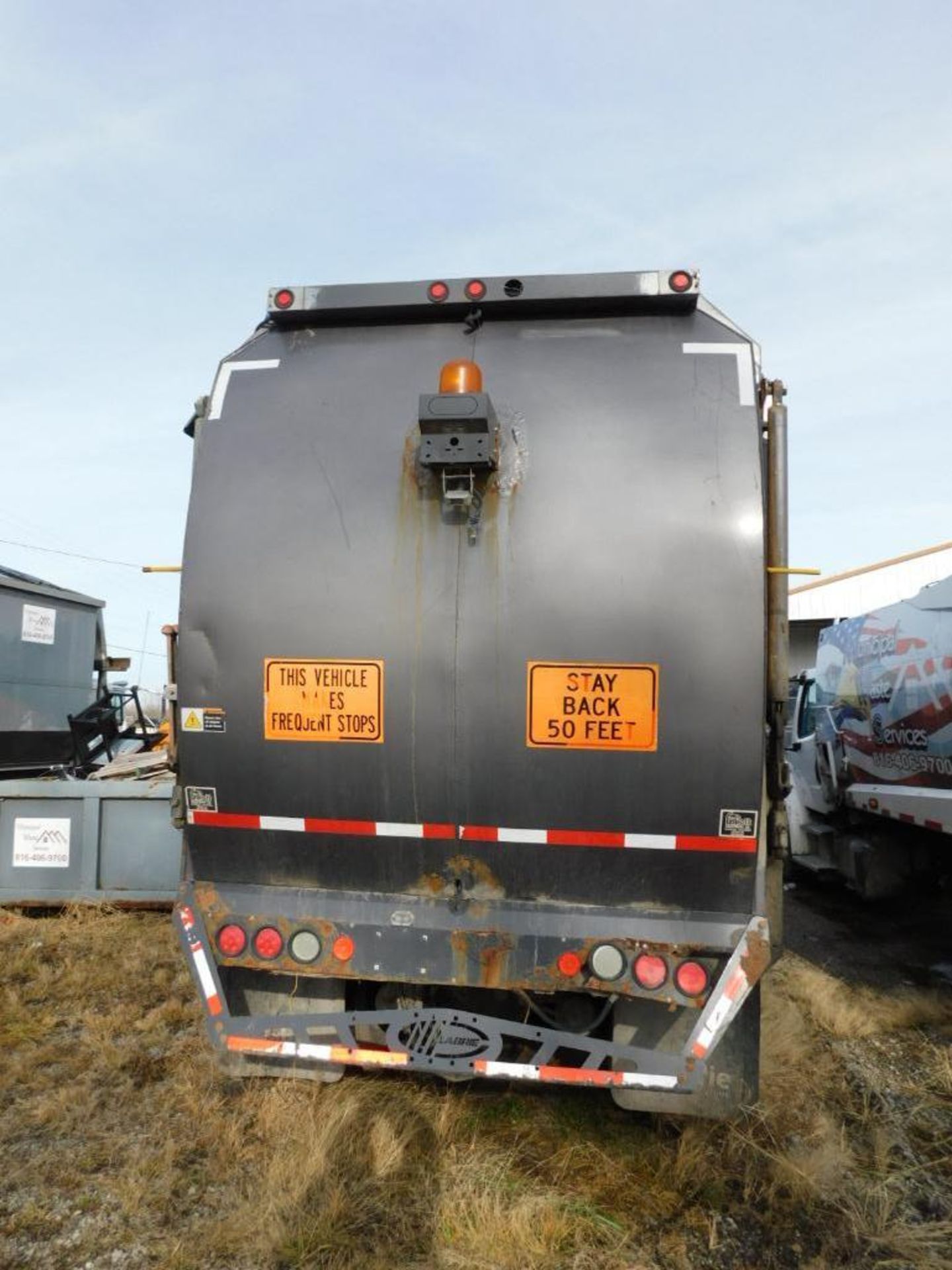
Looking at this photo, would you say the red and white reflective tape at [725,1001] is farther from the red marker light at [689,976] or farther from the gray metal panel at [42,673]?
the gray metal panel at [42,673]

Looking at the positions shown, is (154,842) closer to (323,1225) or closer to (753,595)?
(323,1225)

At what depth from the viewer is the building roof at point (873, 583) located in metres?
25.3

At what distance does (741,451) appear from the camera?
9.70 ft

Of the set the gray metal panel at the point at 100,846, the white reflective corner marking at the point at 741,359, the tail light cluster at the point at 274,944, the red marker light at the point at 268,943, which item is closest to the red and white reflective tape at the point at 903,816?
the white reflective corner marking at the point at 741,359

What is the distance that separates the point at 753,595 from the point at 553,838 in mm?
1025

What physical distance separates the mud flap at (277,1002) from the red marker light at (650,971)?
1.14m

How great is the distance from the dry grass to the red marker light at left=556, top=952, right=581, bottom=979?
2.49 ft

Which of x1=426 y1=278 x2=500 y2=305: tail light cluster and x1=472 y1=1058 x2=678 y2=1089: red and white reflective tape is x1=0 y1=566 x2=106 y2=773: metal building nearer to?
x1=426 y1=278 x2=500 y2=305: tail light cluster

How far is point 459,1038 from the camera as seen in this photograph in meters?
3.04

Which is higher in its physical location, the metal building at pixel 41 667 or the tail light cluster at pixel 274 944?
the metal building at pixel 41 667

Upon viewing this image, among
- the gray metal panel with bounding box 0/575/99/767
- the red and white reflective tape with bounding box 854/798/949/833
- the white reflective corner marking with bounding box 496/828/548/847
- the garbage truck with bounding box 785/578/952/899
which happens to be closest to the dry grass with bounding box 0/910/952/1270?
the white reflective corner marking with bounding box 496/828/548/847

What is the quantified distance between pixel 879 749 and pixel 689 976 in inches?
192

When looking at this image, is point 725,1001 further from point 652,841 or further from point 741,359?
point 741,359

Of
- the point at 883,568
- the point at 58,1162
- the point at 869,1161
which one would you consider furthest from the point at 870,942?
the point at 883,568
